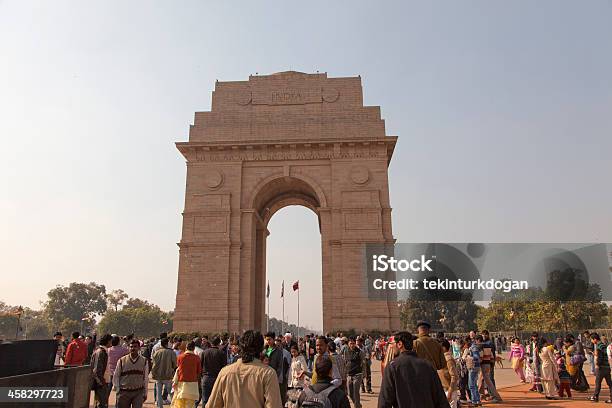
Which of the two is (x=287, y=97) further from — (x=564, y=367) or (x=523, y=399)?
(x=523, y=399)

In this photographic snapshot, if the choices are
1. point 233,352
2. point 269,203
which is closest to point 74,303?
point 269,203

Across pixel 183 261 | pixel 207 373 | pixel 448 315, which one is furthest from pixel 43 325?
pixel 207 373

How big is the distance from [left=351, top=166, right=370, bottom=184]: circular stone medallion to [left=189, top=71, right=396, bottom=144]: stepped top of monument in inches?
81.2

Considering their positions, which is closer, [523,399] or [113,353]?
[113,353]

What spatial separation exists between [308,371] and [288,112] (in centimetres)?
2565

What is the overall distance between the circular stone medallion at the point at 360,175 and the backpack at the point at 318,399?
27.0m

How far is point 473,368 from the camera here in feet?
38.9

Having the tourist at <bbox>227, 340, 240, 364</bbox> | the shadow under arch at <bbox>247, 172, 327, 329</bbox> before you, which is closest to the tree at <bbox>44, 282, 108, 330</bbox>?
the shadow under arch at <bbox>247, 172, 327, 329</bbox>

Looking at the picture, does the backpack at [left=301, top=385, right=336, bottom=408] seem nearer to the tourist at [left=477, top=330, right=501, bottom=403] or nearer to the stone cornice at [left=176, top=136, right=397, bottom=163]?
the tourist at [left=477, top=330, right=501, bottom=403]

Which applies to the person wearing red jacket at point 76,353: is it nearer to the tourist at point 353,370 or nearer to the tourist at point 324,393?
the tourist at point 353,370

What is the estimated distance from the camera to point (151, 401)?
13000 mm

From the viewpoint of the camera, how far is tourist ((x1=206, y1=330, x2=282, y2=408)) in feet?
13.3

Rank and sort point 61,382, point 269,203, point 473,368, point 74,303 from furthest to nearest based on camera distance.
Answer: point 74,303 → point 269,203 → point 473,368 → point 61,382

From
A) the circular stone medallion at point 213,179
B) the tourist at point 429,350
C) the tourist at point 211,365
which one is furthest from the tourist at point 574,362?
the circular stone medallion at point 213,179
